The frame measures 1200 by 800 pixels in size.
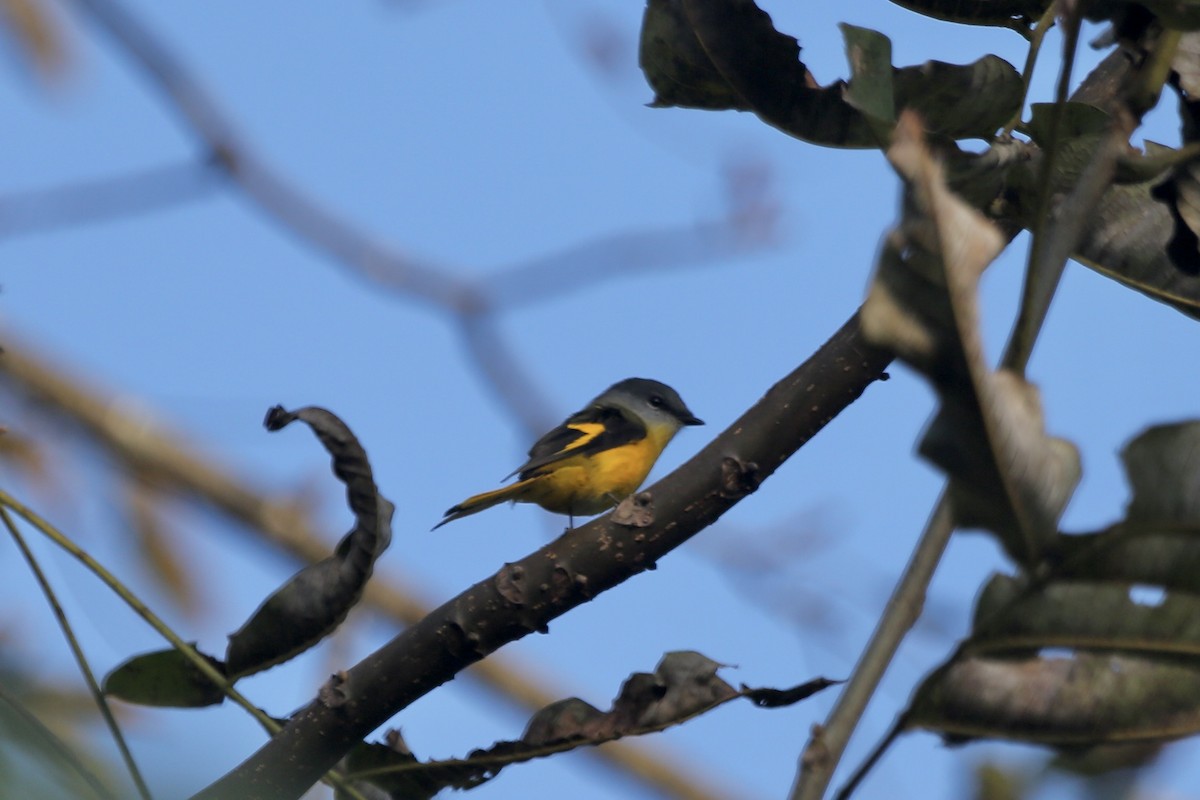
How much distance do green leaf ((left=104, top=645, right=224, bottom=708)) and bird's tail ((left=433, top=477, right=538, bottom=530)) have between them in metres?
2.66

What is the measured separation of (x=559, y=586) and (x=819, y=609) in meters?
4.28

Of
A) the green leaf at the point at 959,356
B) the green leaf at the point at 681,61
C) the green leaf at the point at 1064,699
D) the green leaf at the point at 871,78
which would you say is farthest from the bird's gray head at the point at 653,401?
the green leaf at the point at 959,356

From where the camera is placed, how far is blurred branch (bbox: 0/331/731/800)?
23.4ft

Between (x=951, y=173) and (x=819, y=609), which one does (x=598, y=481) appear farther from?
(x=951, y=173)

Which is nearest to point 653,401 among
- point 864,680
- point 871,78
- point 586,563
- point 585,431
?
point 585,431

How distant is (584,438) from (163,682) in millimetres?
3188

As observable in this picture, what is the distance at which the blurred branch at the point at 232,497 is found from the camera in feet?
23.4

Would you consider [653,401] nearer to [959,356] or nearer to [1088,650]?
[1088,650]

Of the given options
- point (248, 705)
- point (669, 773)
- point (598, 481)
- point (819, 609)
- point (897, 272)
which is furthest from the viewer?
point (669, 773)

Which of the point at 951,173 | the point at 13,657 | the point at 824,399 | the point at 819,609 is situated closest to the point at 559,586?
the point at 824,399

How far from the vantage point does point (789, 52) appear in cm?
154

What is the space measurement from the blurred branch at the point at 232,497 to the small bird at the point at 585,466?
2.62m

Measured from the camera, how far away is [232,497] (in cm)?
736

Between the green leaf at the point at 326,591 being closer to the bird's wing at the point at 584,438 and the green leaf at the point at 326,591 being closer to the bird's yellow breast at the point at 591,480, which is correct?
the bird's wing at the point at 584,438
